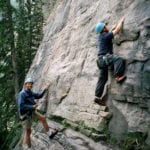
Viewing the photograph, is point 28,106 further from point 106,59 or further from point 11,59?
point 11,59

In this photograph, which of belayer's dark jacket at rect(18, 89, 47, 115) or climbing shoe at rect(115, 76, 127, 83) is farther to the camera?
belayer's dark jacket at rect(18, 89, 47, 115)

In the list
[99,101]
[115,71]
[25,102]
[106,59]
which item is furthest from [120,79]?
[25,102]

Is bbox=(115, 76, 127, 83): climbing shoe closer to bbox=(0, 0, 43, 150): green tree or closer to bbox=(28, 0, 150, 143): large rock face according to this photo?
bbox=(28, 0, 150, 143): large rock face

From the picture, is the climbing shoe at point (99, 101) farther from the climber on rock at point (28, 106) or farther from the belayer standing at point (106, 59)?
the climber on rock at point (28, 106)

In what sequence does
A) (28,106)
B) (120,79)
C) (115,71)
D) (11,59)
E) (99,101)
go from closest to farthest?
(120,79) → (115,71) → (99,101) → (28,106) → (11,59)

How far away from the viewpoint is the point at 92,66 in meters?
13.4

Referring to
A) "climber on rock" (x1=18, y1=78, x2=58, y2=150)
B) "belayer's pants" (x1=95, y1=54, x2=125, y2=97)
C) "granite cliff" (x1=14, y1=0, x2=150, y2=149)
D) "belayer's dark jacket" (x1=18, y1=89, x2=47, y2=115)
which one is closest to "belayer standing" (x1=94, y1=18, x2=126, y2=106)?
"belayer's pants" (x1=95, y1=54, x2=125, y2=97)

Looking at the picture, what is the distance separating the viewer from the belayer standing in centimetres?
1146

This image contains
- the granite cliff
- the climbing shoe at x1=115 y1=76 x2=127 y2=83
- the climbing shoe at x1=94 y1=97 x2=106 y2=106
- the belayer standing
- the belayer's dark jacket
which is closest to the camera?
the granite cliff

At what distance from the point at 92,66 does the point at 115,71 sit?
2.04 metres

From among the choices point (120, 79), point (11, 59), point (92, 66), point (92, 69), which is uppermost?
point (11, 59)

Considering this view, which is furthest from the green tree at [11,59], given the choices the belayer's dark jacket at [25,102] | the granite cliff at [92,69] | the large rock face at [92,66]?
the belayer's dark jacket at [25,102]

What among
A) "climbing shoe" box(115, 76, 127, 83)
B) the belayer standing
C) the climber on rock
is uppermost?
the belayer standing

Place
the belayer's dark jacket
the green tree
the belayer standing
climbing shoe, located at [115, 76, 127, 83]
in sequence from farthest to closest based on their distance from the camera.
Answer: the green tree < the belayer's dark jacket < the belayer standing < climbing shoe, located at [115, 76, 127, 83]
